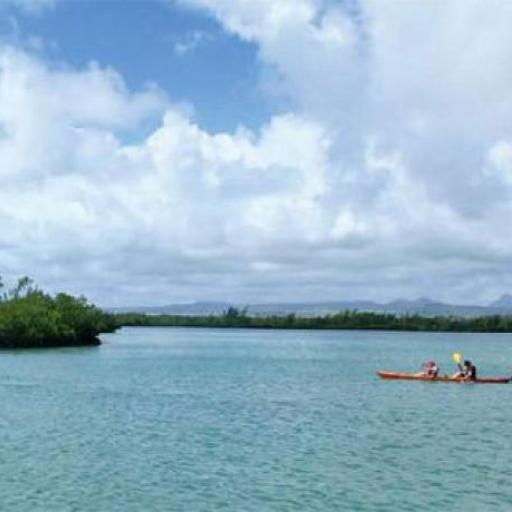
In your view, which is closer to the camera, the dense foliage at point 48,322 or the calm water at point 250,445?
the calm water at point 250,445

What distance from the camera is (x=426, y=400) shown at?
2130 inches

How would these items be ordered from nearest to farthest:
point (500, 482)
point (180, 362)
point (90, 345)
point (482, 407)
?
1. point (500, 482)
2. point (482, 407)
3. point (180, 362)
4. point (90, 345)

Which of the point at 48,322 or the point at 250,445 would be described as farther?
the point at 48,322

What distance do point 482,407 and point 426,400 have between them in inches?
153

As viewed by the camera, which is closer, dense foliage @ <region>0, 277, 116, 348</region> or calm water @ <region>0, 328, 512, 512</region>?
calm water @ <region>0, 328, 512, 512</region>

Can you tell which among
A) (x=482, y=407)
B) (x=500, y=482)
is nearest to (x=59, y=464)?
(x=500, y=482)

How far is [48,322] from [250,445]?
80.0m

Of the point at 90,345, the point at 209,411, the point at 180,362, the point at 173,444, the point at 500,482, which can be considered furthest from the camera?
the point at 90,345

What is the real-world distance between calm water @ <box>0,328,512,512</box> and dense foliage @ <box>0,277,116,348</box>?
44137 mm

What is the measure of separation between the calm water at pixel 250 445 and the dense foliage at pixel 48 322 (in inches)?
1738

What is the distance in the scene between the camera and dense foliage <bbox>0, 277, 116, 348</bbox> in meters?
108

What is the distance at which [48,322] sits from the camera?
365 ft

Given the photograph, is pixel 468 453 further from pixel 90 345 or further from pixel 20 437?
pixel 90 345

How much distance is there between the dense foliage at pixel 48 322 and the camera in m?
108
